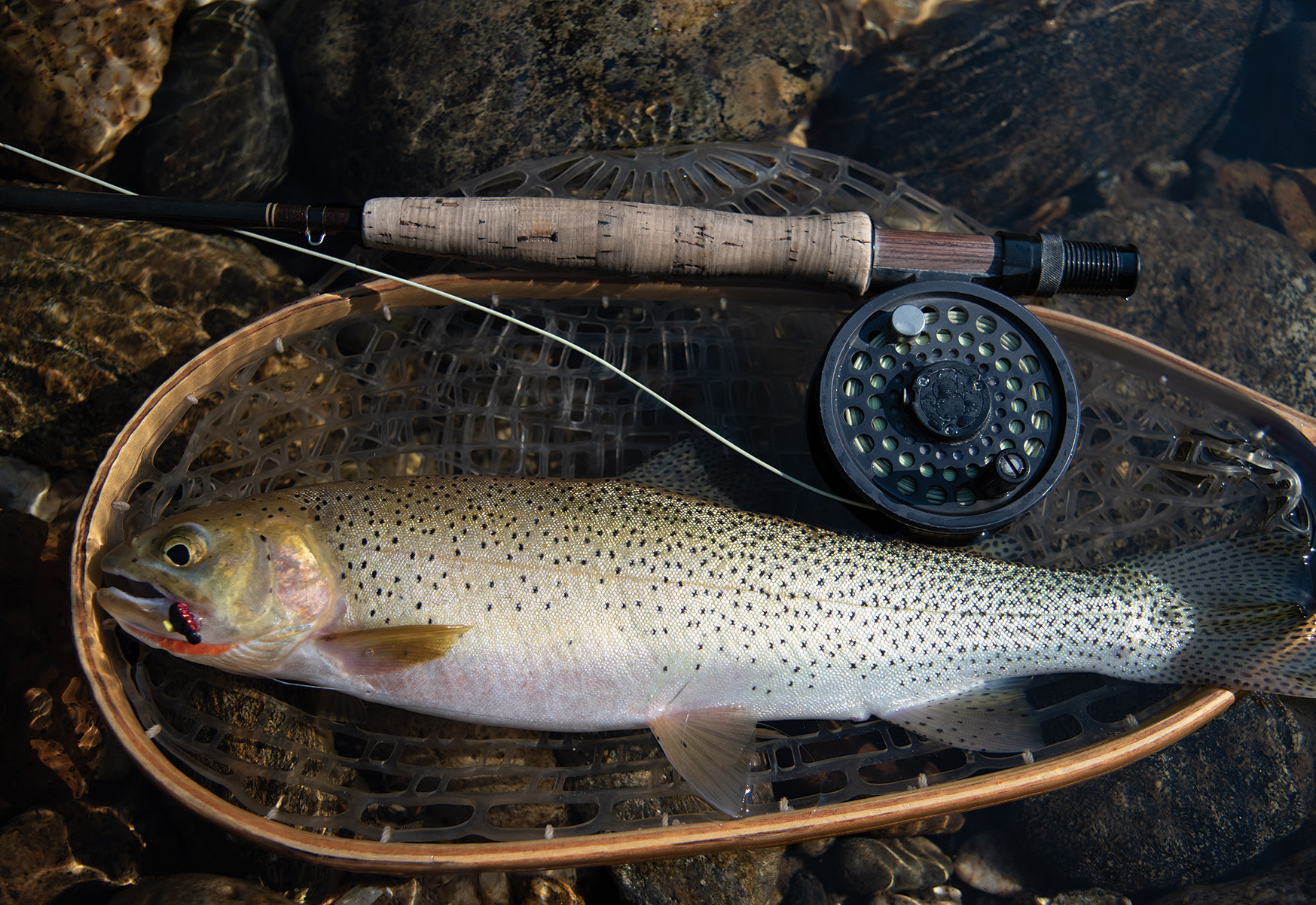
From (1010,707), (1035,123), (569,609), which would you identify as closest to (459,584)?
(569,609)

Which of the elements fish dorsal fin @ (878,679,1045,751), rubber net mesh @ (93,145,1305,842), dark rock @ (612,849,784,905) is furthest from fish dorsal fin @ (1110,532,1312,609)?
dark rock @ (612,849,784,905)

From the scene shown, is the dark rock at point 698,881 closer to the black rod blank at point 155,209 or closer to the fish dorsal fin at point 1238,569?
the fish dorsal fin at point 1238,569

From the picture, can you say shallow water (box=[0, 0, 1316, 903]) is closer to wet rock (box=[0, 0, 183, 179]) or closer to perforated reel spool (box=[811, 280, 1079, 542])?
wet rock (box=[0, 0, 183, 179])

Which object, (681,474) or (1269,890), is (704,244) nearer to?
(681,474)

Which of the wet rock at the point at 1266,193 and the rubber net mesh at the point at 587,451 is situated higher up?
the wet rock at the point at 1266,193

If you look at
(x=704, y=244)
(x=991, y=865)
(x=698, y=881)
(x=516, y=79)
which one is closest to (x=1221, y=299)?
(x=991, y=865)

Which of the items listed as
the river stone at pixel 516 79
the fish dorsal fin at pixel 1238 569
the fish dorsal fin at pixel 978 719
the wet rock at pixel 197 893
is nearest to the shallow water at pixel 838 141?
the river stone at pixel 516 79

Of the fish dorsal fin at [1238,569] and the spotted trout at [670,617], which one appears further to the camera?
the fish dorsal fin at [1238,569]
